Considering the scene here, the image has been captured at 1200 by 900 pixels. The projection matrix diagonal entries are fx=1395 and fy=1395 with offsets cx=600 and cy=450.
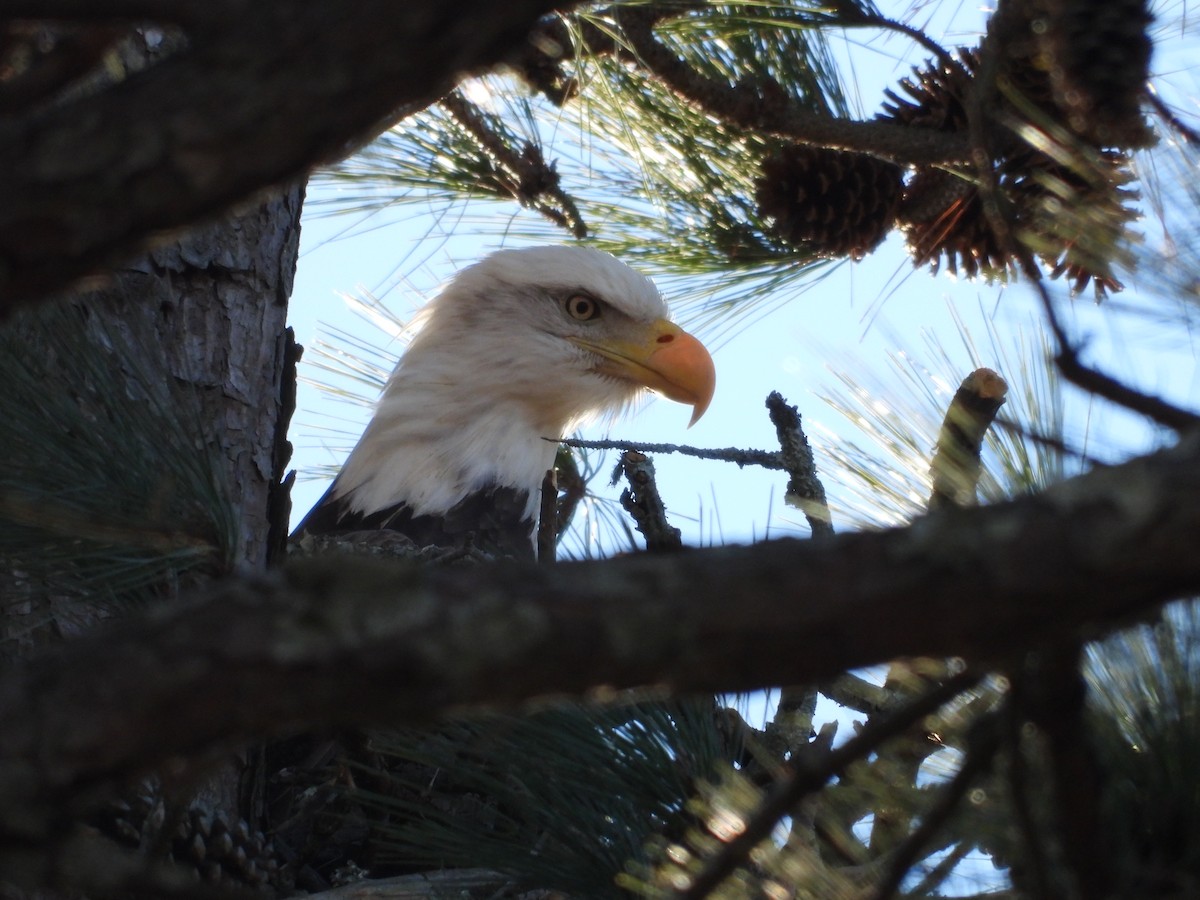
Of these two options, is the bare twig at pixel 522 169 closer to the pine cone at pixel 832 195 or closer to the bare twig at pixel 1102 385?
the pine cone at pixel 832 195

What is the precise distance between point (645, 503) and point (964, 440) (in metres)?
0.62

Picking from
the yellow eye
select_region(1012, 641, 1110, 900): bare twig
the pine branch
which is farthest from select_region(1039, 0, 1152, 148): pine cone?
the yellow eye

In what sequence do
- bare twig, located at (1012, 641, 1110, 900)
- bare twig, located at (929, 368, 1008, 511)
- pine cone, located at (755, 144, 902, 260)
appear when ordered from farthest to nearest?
pine cone, located at (755, 144, 902, 260) < bare twig, located at (929, 368, 1008, 511) < bare twig, located at (1012, 641, 1110, 900)

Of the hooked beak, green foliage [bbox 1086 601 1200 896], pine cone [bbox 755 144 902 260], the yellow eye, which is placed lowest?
green foliage [bbox 1086 601 1200 896]

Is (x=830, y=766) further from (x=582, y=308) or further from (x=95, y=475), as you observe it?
(x=582, y=308)

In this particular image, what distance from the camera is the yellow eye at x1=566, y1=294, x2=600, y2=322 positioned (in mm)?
4152

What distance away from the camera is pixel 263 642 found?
74 centimetres

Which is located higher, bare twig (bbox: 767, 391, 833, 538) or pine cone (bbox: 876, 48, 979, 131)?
pine cone (bbox: 876, 48, 979, 131)

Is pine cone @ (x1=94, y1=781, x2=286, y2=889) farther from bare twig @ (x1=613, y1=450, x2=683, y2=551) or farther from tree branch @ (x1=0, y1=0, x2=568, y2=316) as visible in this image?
tree branch @ (x1=0, y1=0, x2=568, y2=316)

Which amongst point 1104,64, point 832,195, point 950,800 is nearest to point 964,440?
point 1104,64

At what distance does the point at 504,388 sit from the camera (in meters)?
4.15

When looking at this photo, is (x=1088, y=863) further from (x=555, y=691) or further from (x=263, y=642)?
(x=263, y=642)

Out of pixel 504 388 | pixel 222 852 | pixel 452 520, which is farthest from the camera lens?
pixel 504 388

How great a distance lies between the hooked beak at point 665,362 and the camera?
3.95m
